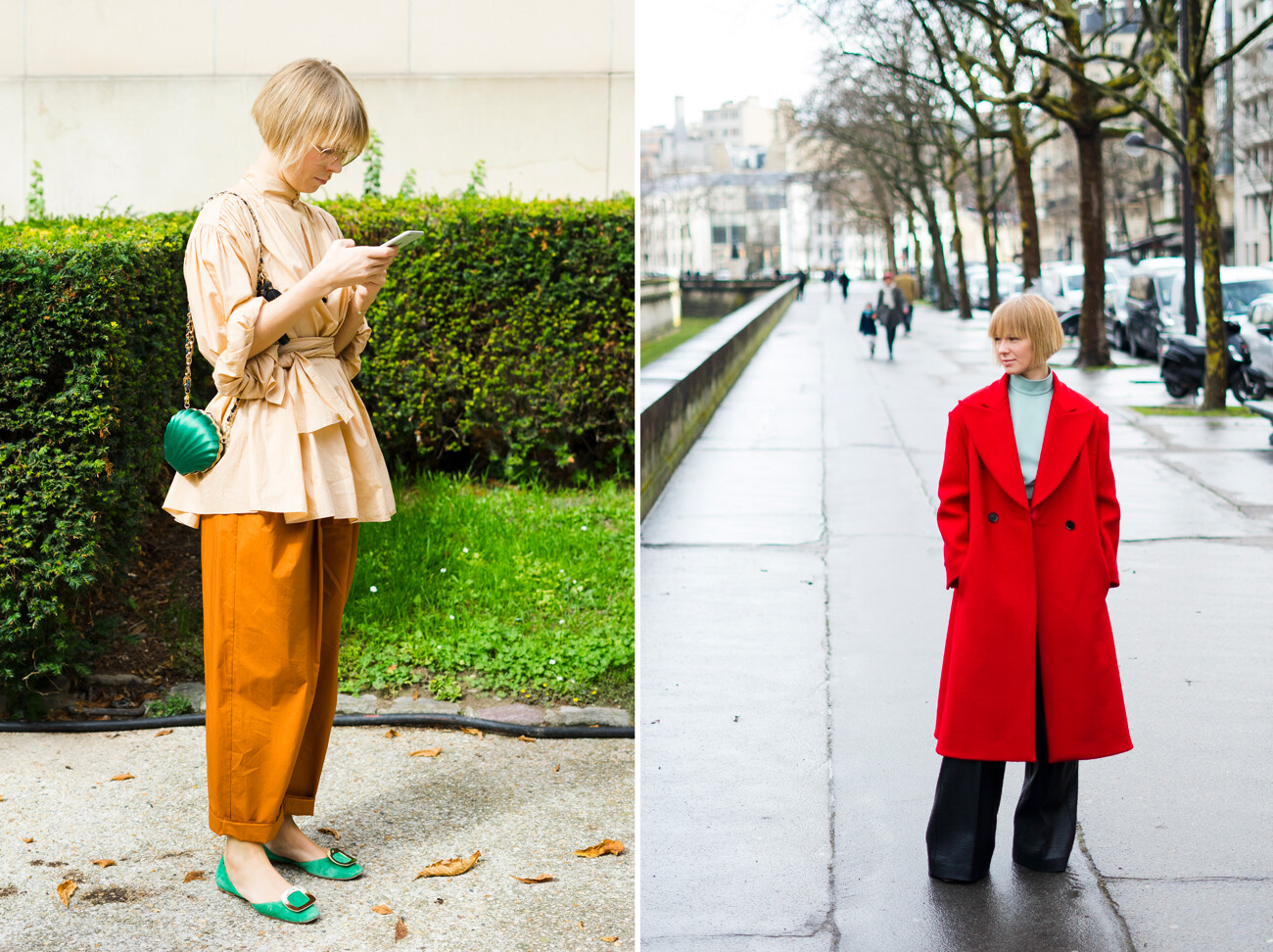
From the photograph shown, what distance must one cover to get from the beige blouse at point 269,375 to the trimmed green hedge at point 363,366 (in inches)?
Result: 64.1

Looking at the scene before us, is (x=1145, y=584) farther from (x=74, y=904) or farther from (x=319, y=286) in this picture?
(x=74, y=904)

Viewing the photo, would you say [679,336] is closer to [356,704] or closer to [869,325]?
[869,325]

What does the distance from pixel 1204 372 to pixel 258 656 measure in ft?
11.4

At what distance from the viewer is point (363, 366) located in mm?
6965

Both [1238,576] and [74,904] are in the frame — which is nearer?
[74,904]

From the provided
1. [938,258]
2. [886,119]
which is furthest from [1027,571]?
[938,258]

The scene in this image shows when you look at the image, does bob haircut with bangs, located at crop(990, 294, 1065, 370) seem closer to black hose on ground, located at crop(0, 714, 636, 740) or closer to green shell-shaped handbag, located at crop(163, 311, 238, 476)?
green shell-shaped handbag, located at crop(163, 311, 238, 476)

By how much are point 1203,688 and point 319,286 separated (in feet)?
9.60

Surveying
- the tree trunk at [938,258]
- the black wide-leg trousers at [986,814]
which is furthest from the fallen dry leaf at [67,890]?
the tree trunk at [938,258]

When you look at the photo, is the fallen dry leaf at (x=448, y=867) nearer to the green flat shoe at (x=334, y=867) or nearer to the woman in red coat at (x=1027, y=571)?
the green flat shoe at (x=334, y=867)

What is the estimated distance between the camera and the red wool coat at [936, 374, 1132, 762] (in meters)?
3.09

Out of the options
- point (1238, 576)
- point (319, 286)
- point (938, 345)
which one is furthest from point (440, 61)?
point (938, 345)

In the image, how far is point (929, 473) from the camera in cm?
865

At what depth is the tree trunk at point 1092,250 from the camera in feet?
18.1
